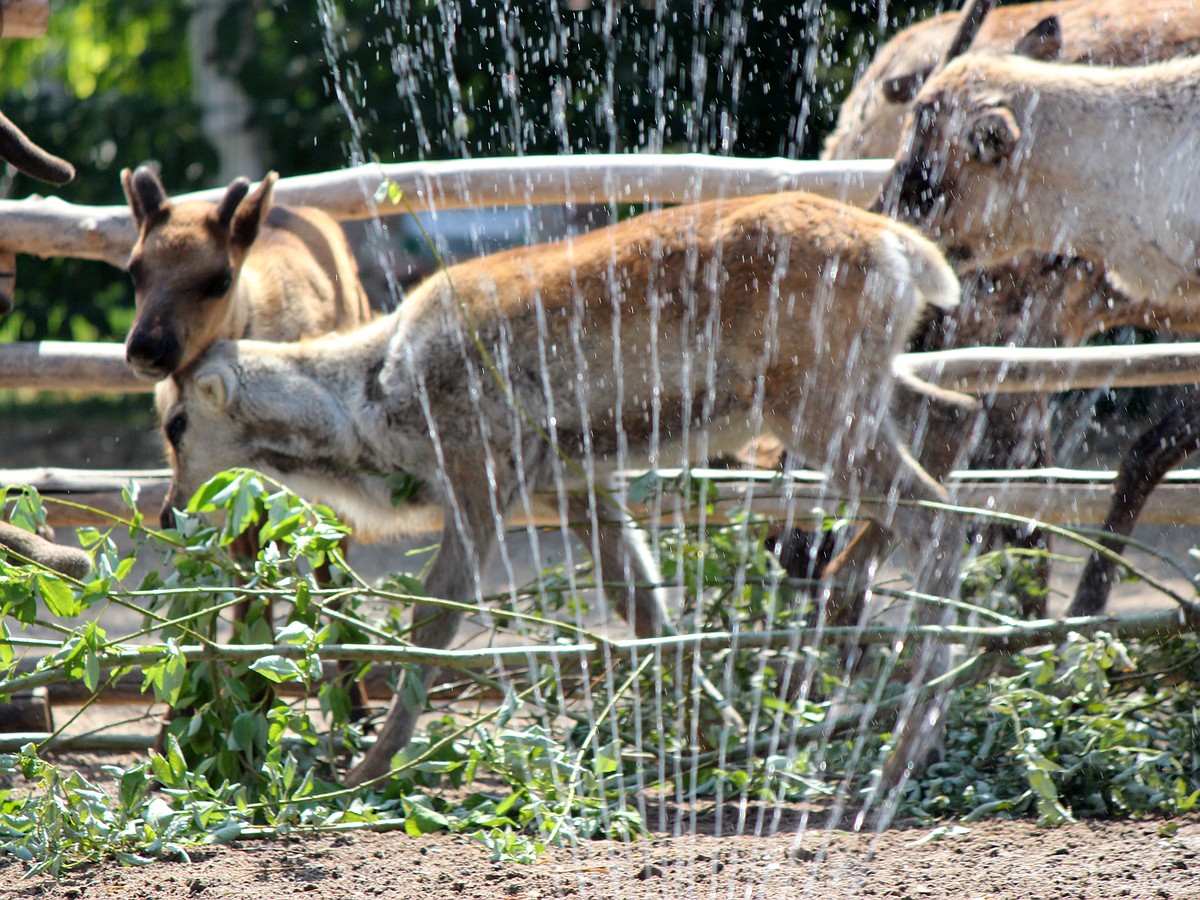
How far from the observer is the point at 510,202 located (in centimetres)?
539

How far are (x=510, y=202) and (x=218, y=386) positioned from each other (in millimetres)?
1651

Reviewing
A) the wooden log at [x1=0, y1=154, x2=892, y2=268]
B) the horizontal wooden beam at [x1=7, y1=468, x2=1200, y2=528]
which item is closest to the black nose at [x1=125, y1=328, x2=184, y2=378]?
the horizontal wooden beam at [x1=7, y1=468, x2=1200, y2=528]

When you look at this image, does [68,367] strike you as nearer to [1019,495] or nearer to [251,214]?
[251,214]

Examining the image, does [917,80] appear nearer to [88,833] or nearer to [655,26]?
[655,26]

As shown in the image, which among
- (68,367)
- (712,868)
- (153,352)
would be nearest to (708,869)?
(712,868)

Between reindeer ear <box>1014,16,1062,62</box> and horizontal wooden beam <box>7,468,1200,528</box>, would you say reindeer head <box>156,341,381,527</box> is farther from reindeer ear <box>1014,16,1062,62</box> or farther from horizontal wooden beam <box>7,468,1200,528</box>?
reindeer ear <box>1014,16,1062,62</box>

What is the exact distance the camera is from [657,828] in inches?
138

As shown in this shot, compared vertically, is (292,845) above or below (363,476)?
below

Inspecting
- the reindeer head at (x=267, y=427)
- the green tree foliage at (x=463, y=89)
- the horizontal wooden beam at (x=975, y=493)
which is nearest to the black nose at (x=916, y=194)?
the horizontal wooden beam at (x=975, y=493)

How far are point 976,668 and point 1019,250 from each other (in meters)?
1.66

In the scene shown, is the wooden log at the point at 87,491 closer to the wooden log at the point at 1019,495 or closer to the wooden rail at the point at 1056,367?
the wooden log at the point at 1019,495

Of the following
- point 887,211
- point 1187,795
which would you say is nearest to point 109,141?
point 887,211

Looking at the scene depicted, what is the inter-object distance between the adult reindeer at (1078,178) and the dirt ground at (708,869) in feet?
5.10

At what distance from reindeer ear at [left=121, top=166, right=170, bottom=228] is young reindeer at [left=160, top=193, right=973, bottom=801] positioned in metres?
0.75
